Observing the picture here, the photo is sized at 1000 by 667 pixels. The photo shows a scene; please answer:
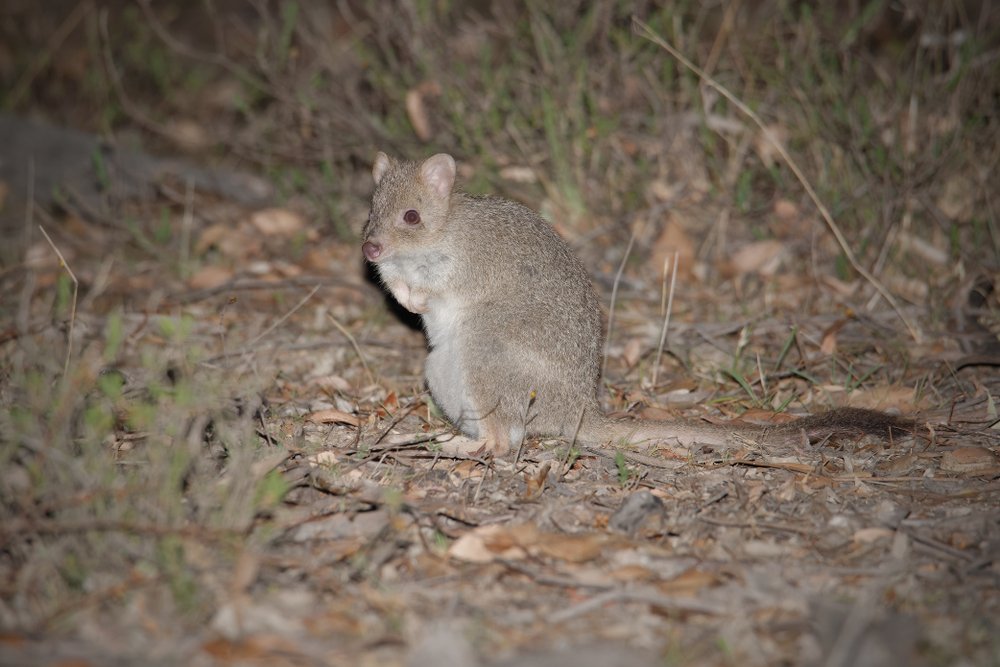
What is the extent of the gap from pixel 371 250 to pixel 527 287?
0.91 metres

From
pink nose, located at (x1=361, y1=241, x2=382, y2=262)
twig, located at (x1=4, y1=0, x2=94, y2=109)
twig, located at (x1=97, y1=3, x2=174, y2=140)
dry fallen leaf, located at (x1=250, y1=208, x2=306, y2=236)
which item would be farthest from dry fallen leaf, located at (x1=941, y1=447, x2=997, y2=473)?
twig, located at (x1=4, y1=0, x2=94, y2=109)

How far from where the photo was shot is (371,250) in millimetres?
5250

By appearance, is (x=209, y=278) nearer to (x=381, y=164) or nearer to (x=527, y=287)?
(x=381, y=164)

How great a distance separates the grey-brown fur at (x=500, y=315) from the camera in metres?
4.81

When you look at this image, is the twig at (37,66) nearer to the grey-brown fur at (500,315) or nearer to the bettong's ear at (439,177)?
the grey-brown fur at (500,315)

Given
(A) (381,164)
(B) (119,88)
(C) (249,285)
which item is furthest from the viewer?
(B) (119,88)

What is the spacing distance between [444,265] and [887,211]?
10.7ft

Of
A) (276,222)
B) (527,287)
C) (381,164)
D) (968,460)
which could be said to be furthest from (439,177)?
(968,460)

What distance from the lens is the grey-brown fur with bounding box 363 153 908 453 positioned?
4.81 meters

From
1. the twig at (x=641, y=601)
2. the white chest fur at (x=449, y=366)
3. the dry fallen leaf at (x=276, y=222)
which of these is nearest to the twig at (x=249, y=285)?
the dry fallen leaf at (x=276, y=222)

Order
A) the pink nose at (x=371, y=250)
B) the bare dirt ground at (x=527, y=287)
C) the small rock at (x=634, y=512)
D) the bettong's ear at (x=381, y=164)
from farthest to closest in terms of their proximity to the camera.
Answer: the bettong's ear at (x=381, y=164)
the pink nose at (x=371, y=250)
the small rock at (x=634, y=512)
the bare dirt ground at (x=527, y=287)

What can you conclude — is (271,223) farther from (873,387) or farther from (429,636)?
(429,636)

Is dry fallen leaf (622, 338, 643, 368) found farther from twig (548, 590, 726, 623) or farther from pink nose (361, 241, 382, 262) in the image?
twig (548, 590, 726, 623)

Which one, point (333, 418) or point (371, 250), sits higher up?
point (371, 250)
